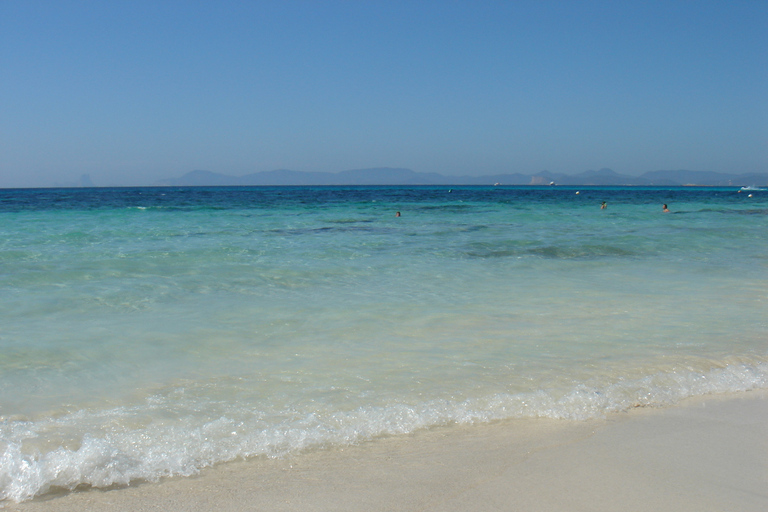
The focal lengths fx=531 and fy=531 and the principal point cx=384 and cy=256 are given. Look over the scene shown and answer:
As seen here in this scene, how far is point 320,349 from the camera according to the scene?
4.55 meters

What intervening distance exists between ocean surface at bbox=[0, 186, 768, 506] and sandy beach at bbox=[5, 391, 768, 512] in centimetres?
15

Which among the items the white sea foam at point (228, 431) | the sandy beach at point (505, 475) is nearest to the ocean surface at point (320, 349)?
the white sea foam at point (228, 431)

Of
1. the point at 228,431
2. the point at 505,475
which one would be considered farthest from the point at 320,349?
the point at 505,475

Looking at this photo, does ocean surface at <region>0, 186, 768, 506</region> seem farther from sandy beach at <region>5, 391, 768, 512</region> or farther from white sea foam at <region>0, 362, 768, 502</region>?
sandy beach at <region>5, 391, 768, 512</region>

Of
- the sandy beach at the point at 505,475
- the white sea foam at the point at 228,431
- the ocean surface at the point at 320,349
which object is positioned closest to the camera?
the sandy beach at the point at 505,475

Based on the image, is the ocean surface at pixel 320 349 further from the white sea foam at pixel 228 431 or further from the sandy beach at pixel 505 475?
the sandy beach at pixel 505 475

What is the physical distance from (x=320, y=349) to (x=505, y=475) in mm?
2257

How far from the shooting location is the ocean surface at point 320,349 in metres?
3.00

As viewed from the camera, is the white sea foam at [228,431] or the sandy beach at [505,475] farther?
the white sea foam at [228,431]

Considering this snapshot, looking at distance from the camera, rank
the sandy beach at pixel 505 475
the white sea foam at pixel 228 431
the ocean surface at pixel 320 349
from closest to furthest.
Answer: the sandy beach at pixel 505 475
the white sea foam at pixel 228 431
the ocean surface at pixel 320 349

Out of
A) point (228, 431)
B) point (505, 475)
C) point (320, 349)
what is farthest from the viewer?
point (320, 349)

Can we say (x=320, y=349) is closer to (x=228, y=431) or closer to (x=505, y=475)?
(x=228, y=431)

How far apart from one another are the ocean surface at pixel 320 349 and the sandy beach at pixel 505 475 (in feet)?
0.48

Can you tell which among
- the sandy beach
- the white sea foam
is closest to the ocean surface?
the white sea foam
